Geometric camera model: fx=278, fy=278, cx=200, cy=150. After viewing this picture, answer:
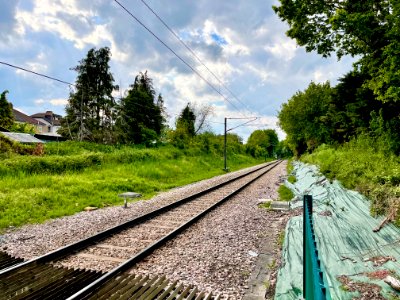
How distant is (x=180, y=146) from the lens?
108 ft

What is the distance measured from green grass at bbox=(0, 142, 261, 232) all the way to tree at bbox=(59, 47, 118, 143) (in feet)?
38.4

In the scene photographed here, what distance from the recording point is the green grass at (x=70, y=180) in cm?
987

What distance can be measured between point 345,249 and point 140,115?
3820 centimetres

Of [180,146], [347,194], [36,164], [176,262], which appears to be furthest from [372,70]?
[180,146]

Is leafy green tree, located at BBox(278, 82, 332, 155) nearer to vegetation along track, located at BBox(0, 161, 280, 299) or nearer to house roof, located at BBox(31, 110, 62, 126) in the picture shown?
vegetation along track, located at BBox(0, 161, 280, 299)

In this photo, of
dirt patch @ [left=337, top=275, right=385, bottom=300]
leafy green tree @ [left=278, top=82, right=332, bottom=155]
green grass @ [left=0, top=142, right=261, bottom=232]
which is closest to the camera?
dirt patch @ [left=337, top=275, right=385, bottom=300]

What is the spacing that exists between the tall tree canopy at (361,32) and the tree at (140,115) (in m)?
21.3

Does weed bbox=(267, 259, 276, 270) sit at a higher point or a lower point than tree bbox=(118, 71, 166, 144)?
lower

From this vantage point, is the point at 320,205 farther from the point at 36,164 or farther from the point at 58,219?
the point at 36,164

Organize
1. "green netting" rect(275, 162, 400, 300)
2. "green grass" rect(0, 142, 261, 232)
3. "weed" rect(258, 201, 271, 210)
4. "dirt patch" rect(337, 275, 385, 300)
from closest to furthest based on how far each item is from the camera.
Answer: "dirt patch" rect(337, 275, 385, 300) < "green netting" rect(275, 162, 400, 300) < "green grass" rect(0, 142, 261, 232) < "weed" rect(258, 201, 271, 210)

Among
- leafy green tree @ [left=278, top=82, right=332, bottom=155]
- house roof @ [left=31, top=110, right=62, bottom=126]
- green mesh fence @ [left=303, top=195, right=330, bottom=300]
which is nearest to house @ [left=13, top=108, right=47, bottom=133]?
house roof @ [left=31, top=110, right=62, bottom=126]

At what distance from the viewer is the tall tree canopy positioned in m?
11.3

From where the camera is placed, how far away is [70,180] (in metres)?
13.6

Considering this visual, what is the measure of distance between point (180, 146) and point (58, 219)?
78.7 ft
